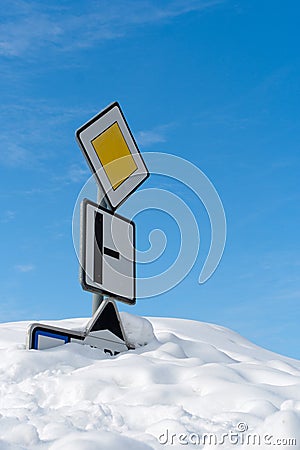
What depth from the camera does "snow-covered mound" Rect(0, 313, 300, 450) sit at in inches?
114

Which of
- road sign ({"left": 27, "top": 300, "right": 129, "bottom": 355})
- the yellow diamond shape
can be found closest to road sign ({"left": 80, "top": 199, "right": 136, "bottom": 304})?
road sign ({"left": 27, "top": 300, "right": 129, "bottom": 355})

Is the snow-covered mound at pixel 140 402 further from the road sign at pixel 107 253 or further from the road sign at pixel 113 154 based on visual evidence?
the road sign at pixel 113 154

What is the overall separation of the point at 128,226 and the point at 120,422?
8.78 ft

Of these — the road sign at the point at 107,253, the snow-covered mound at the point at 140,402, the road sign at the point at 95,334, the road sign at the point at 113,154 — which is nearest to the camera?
the snow-covered mound at the point at 140,402

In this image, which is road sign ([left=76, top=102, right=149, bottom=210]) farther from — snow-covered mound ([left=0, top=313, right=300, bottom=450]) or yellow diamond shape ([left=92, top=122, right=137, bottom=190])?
snow-covered mound ([left=0, top=313, right=300, bottom=450])

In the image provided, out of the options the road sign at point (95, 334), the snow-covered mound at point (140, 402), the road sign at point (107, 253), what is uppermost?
the road sign at point (107, 253)

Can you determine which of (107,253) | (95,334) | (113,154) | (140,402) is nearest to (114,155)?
(113,154)

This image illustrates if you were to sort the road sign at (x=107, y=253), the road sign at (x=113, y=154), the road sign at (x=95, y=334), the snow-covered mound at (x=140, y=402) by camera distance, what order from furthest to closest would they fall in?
the road sign at (x=113, y=154), the road sign at (x=107, y=253), the road sign at (x=95, y=334), the snow-covered mound at (x=140, y=402)

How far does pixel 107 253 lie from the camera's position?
5332 mm

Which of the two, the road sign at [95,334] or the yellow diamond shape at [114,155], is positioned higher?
the yellow diamond shape at [114,155]

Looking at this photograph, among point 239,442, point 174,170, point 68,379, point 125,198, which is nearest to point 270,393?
point 239,442

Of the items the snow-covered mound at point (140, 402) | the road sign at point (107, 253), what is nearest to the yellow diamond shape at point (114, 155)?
the road sign at point (107, 253)

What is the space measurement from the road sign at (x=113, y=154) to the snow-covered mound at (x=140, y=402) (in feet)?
4.60

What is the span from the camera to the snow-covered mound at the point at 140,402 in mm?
2898
